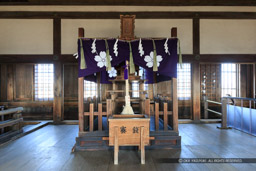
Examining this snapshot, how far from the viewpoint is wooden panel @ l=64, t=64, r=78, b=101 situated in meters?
7.17

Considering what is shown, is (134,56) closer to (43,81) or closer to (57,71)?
(57,71)

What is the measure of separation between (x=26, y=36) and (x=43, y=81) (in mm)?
2757

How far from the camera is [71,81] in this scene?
23.8 feet

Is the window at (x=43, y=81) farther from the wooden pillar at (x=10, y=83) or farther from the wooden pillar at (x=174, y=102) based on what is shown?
the wooden pillar at (x=174, y=102)

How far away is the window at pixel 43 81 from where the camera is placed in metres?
7.47

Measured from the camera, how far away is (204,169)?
229cm

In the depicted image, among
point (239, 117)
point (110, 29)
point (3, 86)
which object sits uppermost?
point (110, 29)

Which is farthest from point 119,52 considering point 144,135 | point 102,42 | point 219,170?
point 219,170

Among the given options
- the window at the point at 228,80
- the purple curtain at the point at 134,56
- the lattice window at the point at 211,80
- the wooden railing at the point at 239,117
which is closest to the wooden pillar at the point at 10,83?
the purple curtain at the point at 134,56

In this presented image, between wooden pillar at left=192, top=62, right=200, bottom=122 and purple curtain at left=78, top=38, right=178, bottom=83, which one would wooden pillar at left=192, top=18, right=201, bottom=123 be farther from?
purple curtain at left=78, top=38, right=178, bottom=83

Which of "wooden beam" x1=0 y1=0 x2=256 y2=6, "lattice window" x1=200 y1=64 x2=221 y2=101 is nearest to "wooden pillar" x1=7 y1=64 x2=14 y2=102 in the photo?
"wooden beam" x1=0 y1=0 x2=256 y2=6

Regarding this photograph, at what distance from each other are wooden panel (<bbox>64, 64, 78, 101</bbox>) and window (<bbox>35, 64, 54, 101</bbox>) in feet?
3.03

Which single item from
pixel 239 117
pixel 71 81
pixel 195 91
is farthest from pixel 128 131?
pixel 71 81

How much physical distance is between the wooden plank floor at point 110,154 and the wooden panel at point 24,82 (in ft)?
13.5
